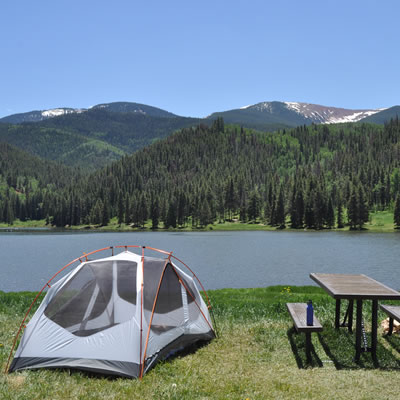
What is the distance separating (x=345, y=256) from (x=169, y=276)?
52.5 meters

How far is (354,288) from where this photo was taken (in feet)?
37.8

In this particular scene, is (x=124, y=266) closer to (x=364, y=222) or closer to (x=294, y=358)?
(x=294, y=358)

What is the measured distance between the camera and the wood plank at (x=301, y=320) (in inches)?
434

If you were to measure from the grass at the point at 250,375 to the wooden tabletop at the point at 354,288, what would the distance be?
196cm

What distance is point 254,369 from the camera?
10820 millimetres

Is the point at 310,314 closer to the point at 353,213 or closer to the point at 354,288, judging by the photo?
the point at 354,288

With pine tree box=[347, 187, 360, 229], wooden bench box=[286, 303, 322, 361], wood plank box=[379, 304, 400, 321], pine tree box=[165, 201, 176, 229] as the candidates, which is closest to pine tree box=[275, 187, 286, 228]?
pine tree box=[347, 187, 360, 229]

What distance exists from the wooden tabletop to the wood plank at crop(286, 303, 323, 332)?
101 cm

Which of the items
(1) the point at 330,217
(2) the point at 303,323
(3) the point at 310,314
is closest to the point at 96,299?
(2) the point at 303,323

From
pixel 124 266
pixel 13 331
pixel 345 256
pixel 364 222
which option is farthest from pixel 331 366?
pixel 364 222

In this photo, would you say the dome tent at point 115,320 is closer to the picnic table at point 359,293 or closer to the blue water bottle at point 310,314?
the blue water bottle at point 310,314

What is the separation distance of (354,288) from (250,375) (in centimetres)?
392

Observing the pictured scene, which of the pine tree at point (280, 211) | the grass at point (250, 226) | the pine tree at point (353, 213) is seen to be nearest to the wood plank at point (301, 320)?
the grass at point (250, 226)

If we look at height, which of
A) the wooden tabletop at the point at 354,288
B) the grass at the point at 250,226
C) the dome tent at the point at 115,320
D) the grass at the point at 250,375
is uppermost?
the wooden tabletop at the point at 354,288
